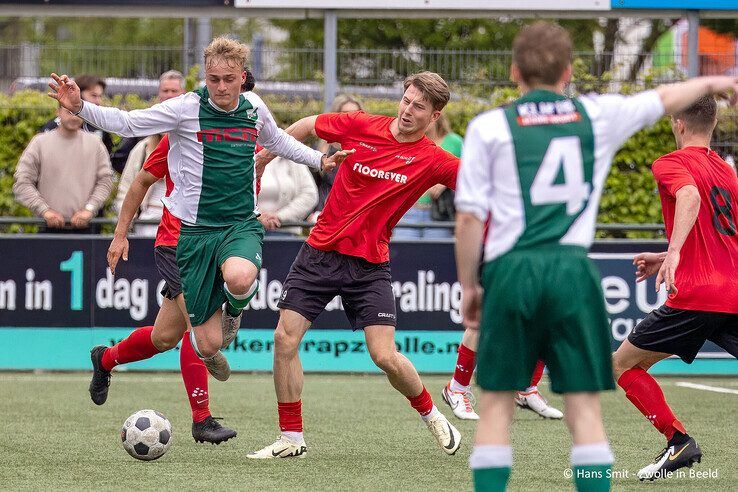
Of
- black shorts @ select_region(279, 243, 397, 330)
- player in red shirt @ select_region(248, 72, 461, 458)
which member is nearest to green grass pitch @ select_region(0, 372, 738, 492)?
player in red shirt @ select_region(248, 72, 461, 458)

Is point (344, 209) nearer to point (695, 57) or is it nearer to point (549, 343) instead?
point (549, 343)

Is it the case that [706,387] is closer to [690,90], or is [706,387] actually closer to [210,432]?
[210,432]

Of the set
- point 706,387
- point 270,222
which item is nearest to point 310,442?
point 270,222

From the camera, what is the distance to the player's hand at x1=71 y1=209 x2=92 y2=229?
11383mm

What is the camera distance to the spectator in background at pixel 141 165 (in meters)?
10.7

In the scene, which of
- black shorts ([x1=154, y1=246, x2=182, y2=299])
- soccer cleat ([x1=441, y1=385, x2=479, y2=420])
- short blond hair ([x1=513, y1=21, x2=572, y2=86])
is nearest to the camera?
A: short blond hair ([x1=513, y1=21, x2=572, y2=86])

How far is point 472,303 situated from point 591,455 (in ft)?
2.27

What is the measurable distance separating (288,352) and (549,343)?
281 centimetres

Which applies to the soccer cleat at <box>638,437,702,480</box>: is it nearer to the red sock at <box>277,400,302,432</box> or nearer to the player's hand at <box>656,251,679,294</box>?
the player's hand at <box>656,251,679,294</box>

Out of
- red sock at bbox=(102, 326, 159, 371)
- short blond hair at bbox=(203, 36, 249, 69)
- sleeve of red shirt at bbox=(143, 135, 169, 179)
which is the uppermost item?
short blond hair at bbox=(203, 36, 249, 69)

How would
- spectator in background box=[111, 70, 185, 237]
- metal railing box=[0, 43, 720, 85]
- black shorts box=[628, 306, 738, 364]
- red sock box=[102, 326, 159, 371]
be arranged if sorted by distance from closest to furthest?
black shorts box=[628, 306, 738, 364], red sock box=[102, 326, 159, 371], spectator in background box=[111, 70, 185, 237], metal railing box=[0, 43, 720, 85]

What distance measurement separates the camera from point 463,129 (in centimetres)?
1329

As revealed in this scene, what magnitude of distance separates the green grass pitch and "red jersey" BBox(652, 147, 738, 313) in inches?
36.7

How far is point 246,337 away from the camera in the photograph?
11570 millimetres
